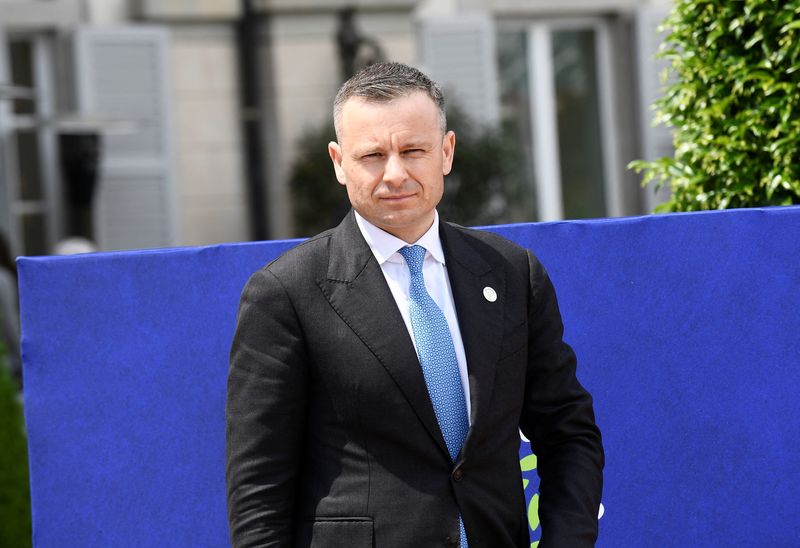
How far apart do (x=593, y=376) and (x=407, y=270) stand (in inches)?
38.1

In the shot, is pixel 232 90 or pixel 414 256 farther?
pixel 232 90

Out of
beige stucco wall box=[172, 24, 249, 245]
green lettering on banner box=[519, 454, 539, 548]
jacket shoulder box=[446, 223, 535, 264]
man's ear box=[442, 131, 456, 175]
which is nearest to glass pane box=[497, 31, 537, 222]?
beige stucco wall box=[172, 24, 249, 245]

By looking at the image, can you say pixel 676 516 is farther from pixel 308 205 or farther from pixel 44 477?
pixel 308 205

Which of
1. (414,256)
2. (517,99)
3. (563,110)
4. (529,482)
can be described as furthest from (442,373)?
(563,110)

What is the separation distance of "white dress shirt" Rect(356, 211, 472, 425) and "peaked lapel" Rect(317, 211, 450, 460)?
0.7 inches

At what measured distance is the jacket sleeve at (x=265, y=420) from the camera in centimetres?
216

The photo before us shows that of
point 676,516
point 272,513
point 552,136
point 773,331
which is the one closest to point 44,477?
point 272,513

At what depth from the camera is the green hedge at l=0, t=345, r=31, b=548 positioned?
17.3ft

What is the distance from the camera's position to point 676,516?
3146 millimetres

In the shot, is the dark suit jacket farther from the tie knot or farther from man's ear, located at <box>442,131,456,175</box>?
man's ear, located at <box>442,131,456,175</box>

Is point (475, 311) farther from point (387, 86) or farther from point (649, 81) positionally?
point (649, 81)

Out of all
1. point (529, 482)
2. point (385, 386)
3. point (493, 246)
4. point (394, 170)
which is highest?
point (394, 170)

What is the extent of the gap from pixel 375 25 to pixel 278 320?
8168 mm

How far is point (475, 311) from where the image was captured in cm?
226
